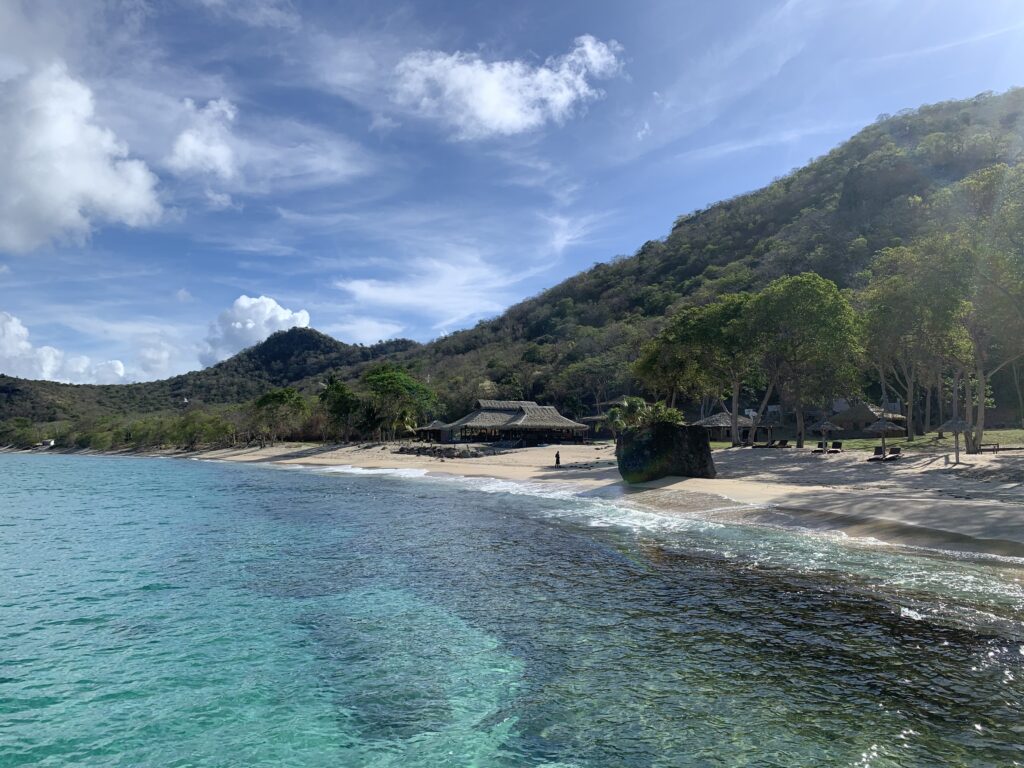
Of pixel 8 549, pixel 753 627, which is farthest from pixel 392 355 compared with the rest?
pixel 753 627

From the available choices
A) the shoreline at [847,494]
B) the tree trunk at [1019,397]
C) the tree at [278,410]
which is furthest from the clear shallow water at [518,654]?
the tree at [278,410]

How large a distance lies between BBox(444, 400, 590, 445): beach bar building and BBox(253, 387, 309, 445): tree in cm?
1928

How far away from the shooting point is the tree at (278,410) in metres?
64.5

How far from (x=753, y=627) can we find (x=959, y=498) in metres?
11.5

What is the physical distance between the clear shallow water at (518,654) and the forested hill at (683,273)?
67.7ft

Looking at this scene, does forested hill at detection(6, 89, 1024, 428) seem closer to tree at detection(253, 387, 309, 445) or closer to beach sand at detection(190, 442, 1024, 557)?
beach sand at detection(190, 442, 1024, 557)

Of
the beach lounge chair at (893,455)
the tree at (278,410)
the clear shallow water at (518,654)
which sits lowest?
the clear shallow water at (518,654)

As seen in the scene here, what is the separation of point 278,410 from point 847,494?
59802 millimetres

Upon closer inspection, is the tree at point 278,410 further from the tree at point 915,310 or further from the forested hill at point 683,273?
the tree at point 915,310

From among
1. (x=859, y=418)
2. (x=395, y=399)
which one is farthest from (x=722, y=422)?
(x=395, y=399)

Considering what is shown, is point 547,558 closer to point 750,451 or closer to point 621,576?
point 621,576

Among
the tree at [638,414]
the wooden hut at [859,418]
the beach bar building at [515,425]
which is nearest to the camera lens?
the tree at [638,414]

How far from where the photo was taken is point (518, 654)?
289 inches

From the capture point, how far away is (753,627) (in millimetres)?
7906
